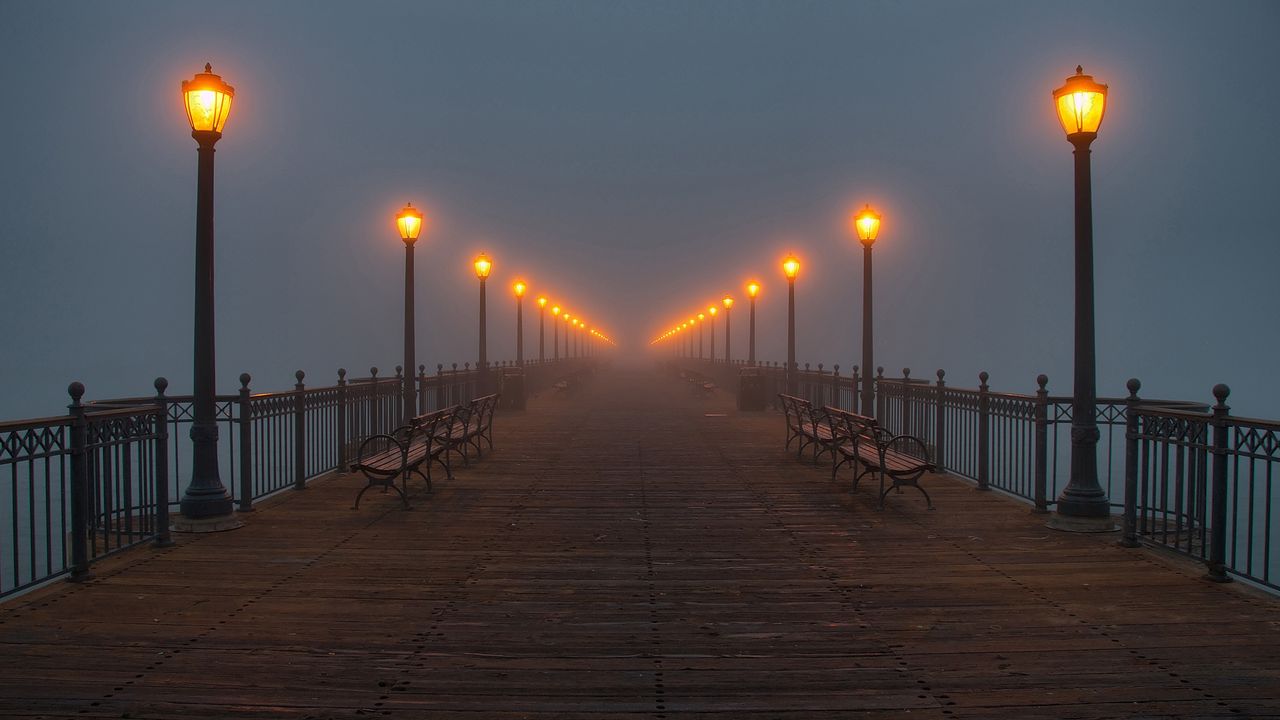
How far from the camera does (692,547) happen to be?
290 inches

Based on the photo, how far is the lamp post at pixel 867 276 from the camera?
1444 centimetres

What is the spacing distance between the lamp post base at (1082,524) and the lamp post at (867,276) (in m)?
6.12

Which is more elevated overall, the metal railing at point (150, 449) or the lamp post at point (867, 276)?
the lamp post at point (867, 276)

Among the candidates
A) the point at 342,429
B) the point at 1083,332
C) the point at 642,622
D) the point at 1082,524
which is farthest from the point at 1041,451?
the point at 342,429

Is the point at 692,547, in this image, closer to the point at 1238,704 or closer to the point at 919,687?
→ the point at 919,687

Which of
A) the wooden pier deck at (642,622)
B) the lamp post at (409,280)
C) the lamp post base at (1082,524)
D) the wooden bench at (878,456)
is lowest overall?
the wooden pier deck at (642,622)

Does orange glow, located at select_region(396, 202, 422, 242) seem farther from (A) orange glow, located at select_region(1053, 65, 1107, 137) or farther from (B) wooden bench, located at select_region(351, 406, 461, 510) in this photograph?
(A) orange glow, located at select_region(1053, 65, 1107, 137)

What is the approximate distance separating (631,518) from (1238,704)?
549 cm

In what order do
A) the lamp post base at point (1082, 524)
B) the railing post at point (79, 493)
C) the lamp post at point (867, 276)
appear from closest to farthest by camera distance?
the railing post at point (79, 493), the lamp post base at point (1082, 524), the lamp post at point (867, 276)

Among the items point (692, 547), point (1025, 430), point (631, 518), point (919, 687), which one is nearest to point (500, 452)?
point (631, 518)

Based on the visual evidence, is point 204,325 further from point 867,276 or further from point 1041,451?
point 867,276

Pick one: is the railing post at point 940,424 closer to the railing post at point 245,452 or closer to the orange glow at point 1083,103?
the orange glow at point 1083,103

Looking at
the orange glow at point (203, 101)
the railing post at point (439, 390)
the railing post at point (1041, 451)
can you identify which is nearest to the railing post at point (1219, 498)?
the railing post at point (1041, 451)

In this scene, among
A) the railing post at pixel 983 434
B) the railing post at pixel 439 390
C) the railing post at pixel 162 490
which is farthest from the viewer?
the railing post at pixel 439 390
